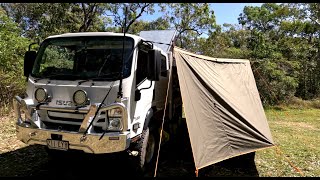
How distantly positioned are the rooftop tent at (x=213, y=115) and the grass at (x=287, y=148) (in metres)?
0.64

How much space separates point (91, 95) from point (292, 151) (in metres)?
4.81

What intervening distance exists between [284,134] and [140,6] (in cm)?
1316

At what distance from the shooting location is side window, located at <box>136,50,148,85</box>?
4.51m

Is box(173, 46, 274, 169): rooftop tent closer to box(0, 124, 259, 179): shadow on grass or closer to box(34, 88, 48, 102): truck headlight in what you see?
box(0, 124, 259, 179): shadow on grass

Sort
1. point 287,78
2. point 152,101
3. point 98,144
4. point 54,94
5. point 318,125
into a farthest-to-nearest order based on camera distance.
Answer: point 287,78
point 318,125
point 152,101
point 54,94
point 98,144

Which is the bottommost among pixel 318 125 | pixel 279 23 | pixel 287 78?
pixel 318 125

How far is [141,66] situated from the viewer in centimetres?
459

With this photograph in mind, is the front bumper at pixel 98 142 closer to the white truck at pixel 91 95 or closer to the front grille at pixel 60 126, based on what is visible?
the white truck at pixel 91 95

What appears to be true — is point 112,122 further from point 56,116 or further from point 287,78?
point 287,78

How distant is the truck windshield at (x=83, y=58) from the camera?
4.33m

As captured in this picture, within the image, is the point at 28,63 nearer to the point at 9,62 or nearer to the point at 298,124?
the point at 9,62

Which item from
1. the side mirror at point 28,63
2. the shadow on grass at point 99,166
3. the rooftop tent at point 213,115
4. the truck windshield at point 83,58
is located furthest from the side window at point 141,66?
the side mirror at point 28,63

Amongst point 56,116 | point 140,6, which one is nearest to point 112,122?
point 56,116

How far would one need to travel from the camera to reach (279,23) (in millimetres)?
24578
